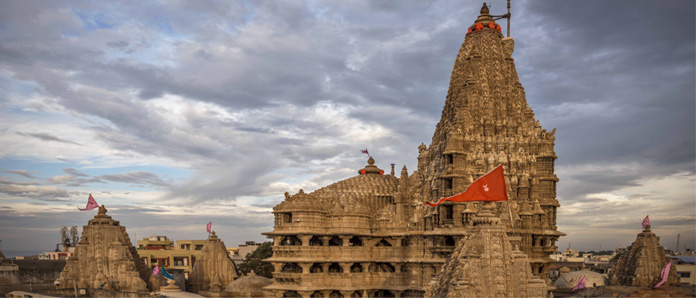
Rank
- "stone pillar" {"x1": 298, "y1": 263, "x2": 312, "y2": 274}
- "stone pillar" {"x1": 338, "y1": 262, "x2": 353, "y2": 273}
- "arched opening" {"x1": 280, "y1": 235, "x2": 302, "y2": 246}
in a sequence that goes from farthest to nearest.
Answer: "arched opening" {"x1": 280, "y1": 235, "x2": 302, "y2": 246}, "stone pillar" {"x1": 338, "y1": 262, "x2": 353, "y2": 273}, "stone pillar" {"x1": 298, "y1": 263, "x2": 312, "y2": 274}

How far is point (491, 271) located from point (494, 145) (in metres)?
26.5

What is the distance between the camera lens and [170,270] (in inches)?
2680

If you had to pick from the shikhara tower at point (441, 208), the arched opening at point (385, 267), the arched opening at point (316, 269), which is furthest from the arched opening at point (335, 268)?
the arched opening at point (385, 267)

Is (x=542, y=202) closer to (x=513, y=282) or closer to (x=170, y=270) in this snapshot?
(x=513, y=282)

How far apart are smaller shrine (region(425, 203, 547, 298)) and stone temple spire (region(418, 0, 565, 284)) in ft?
65.0

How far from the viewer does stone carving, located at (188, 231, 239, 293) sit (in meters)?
64.7

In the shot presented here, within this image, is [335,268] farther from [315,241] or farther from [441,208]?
[441,208]

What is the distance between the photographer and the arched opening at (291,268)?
5578 centimetres

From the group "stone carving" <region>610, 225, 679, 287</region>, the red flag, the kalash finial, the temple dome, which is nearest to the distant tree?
the kalash finial

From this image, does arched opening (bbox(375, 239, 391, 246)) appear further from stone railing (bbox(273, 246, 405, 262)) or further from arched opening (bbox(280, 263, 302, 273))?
arched opening (bbox(280, 263, 302, 273))

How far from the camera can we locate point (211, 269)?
65125mm

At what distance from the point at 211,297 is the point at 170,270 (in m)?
10.6

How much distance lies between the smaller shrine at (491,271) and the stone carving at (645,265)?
29.1 m

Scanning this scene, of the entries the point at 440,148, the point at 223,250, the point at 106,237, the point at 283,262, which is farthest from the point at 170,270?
the point at 440,148
